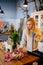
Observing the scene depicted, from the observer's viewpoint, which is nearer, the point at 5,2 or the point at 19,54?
the point at 19,54

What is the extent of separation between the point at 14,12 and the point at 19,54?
3.46 m

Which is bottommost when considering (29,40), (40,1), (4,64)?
(4,64)

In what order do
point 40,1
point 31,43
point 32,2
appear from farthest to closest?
point 32,2 < point 40,1 < point 31,43

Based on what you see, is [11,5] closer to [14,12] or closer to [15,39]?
[14,12]

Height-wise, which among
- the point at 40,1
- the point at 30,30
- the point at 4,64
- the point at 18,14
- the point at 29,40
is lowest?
the point at 4,64

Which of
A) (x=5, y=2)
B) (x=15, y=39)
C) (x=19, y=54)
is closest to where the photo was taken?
(x=19, y=54)

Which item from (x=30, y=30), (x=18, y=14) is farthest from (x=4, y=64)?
(x=18, y=14)

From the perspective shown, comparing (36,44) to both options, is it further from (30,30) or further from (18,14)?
(18,14)

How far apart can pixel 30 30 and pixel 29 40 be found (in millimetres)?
177

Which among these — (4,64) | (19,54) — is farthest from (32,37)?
(4,64)

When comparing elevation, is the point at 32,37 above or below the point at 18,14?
below

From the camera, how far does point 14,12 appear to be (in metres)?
4.73

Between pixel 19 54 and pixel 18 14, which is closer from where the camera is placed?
pixel 19 54

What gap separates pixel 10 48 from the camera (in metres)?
1.81
